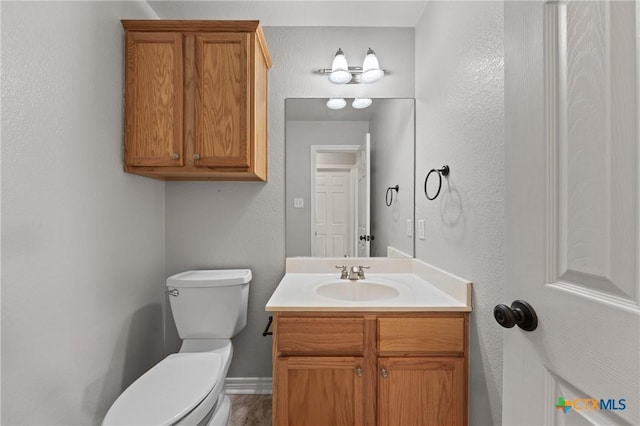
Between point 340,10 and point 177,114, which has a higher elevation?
point 340,10

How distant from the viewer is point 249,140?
5.14ft

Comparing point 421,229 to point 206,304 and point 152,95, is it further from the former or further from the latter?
point 152,95

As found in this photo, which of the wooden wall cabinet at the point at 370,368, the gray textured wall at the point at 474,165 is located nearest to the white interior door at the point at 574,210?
the gray textured wall at the point at 474,165

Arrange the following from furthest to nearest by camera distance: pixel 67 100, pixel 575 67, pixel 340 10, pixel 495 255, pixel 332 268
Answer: pixel 332 268, pixel 340 10, pixel 67 100, pixel 495 255, pixel 575 67

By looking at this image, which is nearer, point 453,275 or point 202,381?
point 202,381

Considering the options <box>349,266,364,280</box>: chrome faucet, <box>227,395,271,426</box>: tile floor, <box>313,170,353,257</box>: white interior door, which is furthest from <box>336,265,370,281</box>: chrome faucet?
<box>227,395,271,426</box>: tile floor

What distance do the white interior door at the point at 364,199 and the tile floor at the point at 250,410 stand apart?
3.55 feet

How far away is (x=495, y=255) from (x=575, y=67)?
28.1 inches

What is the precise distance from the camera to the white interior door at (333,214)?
6.36 ft

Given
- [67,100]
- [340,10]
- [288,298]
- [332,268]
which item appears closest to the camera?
[67,100]

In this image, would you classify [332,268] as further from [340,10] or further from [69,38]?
[69,38]

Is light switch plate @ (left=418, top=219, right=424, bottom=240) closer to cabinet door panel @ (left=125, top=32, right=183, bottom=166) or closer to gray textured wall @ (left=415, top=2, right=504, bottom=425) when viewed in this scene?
gray textured wall @ (left=415, top=2, right=504, bottom=425)

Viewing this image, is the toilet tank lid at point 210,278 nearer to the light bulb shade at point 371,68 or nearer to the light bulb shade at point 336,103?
the light bulb shade at point 336,103

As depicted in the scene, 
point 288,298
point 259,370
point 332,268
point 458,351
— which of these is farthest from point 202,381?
point 458,351
